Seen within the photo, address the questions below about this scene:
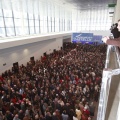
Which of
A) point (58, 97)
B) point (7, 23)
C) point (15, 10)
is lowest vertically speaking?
point (58, 97)

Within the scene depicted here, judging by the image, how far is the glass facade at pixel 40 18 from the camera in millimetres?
14355

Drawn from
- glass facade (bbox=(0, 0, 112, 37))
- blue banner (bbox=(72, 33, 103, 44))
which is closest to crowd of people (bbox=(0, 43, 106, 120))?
glass facade (bbox=(0, 0, 112, 37))

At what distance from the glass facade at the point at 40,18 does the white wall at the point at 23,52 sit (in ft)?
5.29

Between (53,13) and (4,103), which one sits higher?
(53,13)

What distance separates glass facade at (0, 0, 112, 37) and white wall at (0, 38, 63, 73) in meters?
1.61

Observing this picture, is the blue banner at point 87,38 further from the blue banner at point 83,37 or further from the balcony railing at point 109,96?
the balcony railing at point 109,96

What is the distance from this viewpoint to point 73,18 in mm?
33812

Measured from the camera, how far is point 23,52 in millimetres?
15633

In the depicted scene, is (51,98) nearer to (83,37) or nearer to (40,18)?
(40,18)

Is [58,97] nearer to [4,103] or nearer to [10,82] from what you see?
[4,103]

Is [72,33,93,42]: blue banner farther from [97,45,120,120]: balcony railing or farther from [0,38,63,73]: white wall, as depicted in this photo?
[97,45,120,120]: balcony railing

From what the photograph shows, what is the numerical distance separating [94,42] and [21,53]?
44.0 ft

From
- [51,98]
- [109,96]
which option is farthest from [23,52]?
[109,96]

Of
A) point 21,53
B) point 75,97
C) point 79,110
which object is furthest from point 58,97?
point 21,53
